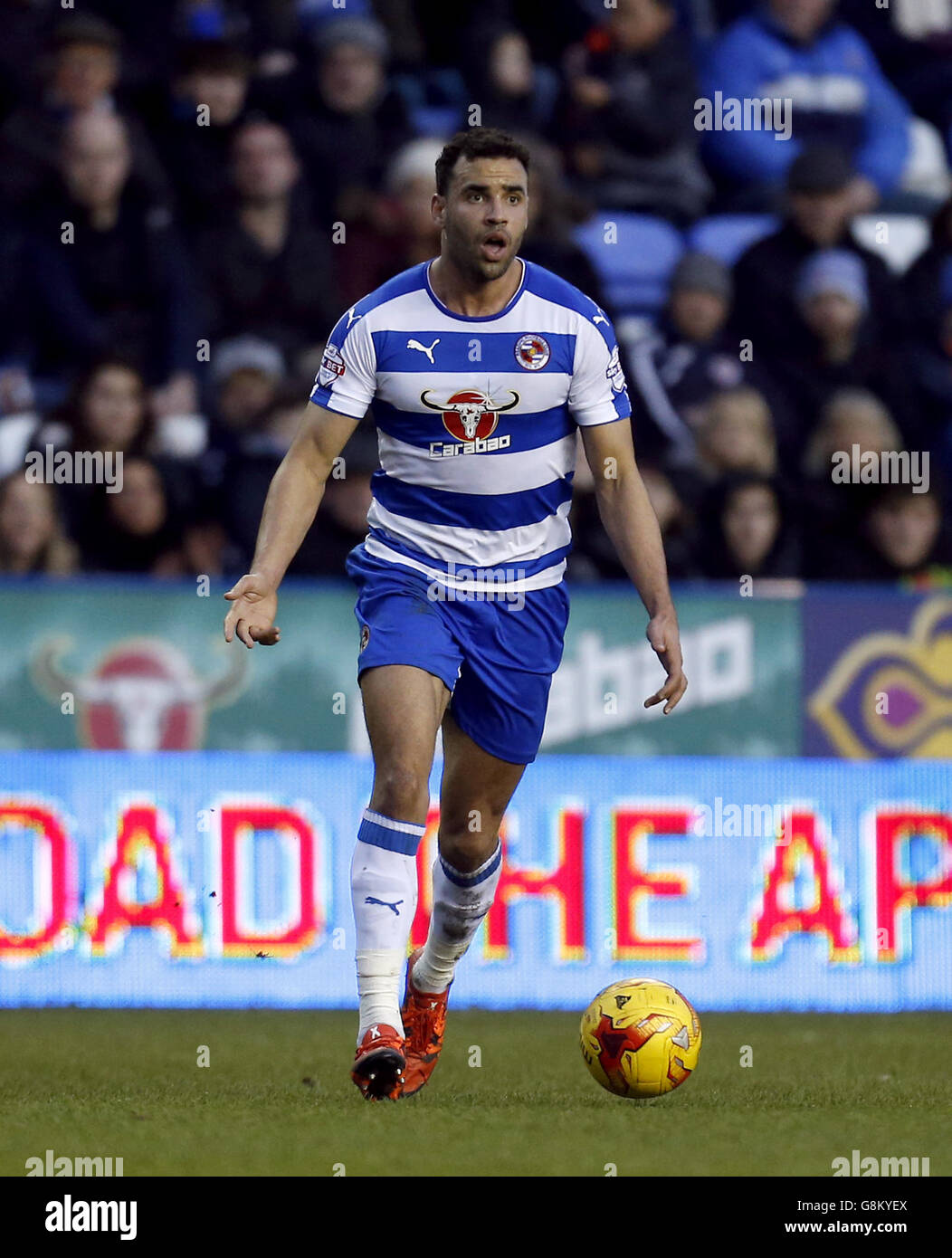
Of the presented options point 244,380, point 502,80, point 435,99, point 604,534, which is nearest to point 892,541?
point 604,534

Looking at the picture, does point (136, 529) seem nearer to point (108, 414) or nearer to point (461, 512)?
point (108, 414)

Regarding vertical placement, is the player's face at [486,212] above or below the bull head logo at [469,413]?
above

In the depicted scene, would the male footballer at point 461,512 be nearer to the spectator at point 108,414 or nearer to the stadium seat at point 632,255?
the spectator at point 108,414

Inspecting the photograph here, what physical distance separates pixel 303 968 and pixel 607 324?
381 cm

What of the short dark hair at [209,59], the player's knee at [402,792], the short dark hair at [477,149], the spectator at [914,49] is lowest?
the player's knee at [402,792]

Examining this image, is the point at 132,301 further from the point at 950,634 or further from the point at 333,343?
the point at 333,343

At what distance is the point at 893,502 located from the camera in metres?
10.8

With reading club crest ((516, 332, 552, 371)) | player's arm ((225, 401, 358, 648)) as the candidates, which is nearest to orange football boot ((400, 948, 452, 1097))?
player's arm ((225, 401, 358, 648))

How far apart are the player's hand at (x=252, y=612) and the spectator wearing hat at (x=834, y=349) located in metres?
6.54

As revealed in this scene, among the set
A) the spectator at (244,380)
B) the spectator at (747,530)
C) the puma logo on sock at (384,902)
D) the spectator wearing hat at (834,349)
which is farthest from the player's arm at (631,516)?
the spectator wearing hat at (834,349)

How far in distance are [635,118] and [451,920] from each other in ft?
24.0

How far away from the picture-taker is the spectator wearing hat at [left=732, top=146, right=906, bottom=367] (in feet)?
38.9

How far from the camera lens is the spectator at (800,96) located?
41.3ft

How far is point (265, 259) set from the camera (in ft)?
37.7
